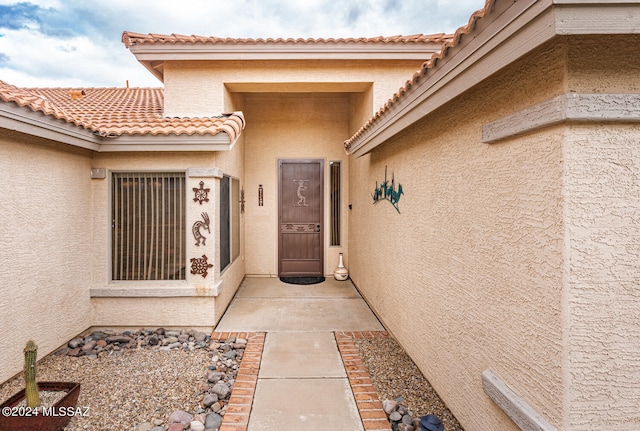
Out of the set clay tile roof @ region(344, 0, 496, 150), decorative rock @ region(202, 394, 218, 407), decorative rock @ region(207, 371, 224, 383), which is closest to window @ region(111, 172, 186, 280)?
decorative rock @ region(207, 371, 224, 383)

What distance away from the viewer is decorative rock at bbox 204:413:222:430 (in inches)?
119

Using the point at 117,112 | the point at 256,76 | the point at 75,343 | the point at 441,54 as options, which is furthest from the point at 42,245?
the point at 441,54

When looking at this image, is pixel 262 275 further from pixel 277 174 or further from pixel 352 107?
pixel 352 107

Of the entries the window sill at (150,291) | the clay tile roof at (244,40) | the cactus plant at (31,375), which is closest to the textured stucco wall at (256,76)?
the clay tile roof at (244,40)

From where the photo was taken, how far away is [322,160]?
8766 millimetres

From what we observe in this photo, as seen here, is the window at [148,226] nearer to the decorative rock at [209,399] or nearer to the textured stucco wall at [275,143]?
the decorative rock at [209,399]

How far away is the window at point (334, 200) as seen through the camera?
348 inches

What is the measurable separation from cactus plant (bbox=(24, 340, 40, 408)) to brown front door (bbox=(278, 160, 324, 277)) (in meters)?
6.22

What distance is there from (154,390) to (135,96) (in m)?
7.80

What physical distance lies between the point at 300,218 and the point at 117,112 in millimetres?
4687

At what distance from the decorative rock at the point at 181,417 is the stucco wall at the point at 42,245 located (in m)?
2.12

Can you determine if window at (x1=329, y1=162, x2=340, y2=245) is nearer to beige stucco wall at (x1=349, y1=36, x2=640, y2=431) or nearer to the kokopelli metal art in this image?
the kokopelli metal art

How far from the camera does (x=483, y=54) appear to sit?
84.7 inches

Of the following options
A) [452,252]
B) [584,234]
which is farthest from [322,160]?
[584,234]
